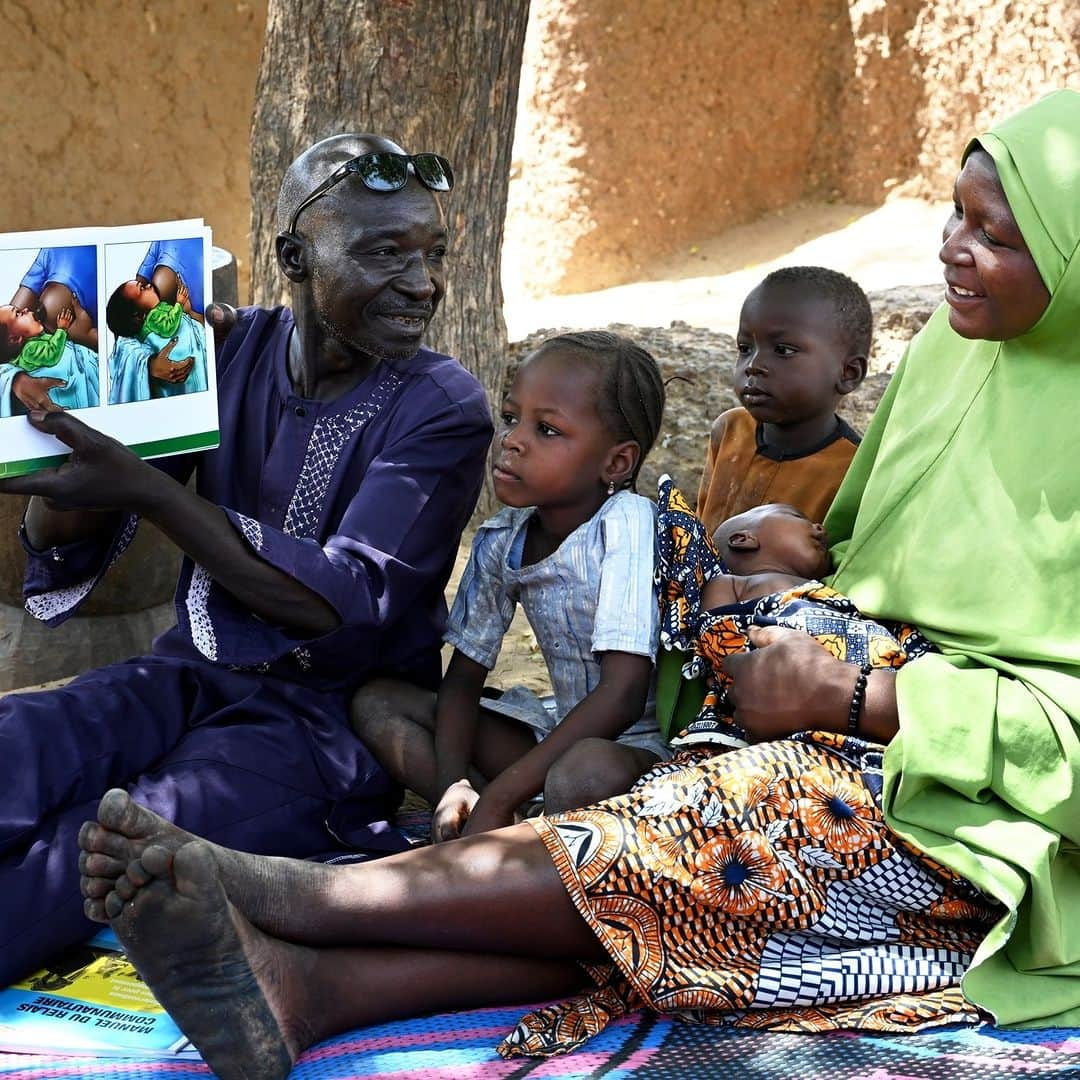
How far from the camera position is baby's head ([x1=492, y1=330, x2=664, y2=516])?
3.11 metres

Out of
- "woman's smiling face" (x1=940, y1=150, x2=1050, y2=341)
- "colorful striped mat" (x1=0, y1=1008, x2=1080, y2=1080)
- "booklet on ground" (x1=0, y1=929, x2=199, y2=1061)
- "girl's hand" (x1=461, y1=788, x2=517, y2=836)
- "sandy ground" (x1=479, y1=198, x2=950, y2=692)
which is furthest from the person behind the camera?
"sandy ground" (x1=479, y1=198, x2=950, y2=692)

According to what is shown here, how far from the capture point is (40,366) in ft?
9.07

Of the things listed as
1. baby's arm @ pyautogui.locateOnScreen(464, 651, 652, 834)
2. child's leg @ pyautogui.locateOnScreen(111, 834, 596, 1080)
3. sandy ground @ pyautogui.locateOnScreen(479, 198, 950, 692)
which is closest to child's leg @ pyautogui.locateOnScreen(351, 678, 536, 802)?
baby's arm @ pyautogui.locateOnScreen(464, 651, 652, 834)

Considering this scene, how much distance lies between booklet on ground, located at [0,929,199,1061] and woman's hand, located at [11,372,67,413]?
3.31ft

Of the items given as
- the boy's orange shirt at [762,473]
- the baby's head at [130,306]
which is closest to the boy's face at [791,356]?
the boy's orange shirt at [762,473]

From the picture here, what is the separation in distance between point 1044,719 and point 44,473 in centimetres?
186

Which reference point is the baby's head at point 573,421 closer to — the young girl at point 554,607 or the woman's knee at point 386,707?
the young girl at point 554,607

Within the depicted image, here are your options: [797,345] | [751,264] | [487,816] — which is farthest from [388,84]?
[751,264]

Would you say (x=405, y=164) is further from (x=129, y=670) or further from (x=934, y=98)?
(x=934, y=98)

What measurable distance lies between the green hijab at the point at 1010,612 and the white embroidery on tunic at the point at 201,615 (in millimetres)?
1326

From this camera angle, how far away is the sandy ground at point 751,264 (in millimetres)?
11312

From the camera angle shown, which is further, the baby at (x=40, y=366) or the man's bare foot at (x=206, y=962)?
the baby at (x=40, y=366)

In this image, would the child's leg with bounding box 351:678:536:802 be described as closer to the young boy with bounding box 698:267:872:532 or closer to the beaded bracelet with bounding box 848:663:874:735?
the beaded bracelet with bounding box 848:663:874:735

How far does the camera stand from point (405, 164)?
10.4ft
